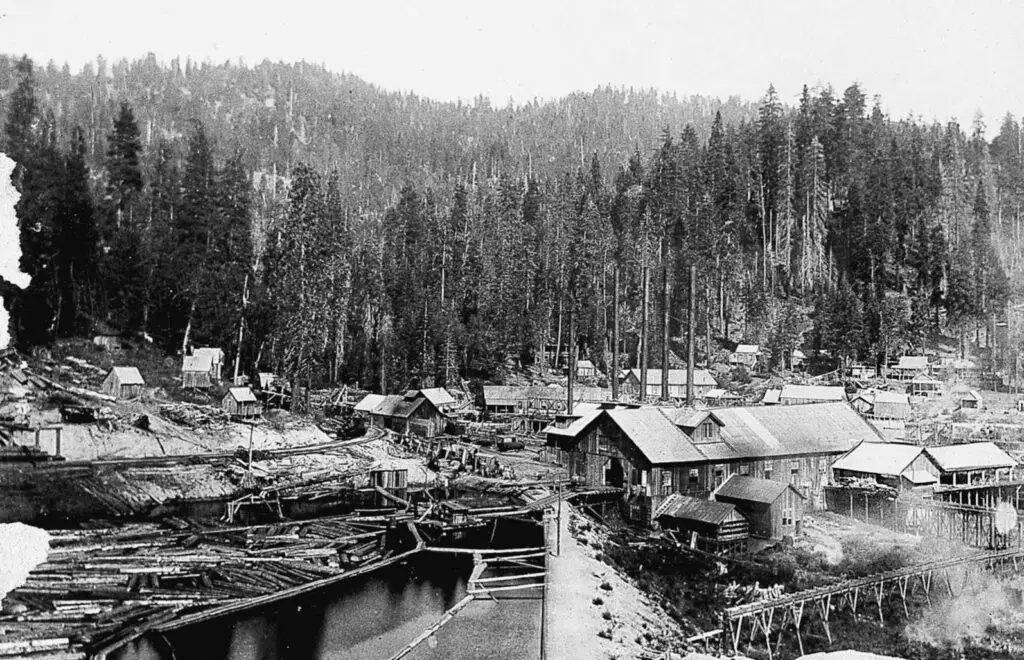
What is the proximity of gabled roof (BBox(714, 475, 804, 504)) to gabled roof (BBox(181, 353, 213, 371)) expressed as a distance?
4155 centimetres

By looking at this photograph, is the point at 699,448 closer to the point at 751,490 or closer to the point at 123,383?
the point at 751,490

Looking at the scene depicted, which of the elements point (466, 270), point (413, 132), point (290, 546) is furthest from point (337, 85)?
point (290, 546)

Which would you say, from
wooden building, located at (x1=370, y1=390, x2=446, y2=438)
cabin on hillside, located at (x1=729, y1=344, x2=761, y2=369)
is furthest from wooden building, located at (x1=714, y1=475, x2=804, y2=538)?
cabin on hillside, located at (x1=729, y1=344, x2=761, y2=369)

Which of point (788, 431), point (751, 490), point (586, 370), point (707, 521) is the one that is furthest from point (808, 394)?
point (707, 521)

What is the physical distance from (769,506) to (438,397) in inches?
1444

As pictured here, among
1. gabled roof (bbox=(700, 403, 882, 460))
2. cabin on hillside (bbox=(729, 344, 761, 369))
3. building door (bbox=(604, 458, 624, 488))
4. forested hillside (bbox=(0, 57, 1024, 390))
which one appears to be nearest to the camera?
building door (bbox=(604, 458, 624, 488))

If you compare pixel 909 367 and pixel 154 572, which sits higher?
pixel 909 367

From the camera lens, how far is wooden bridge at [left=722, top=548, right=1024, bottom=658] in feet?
72.7

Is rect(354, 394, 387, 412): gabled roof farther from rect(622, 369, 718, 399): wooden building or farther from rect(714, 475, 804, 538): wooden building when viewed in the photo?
rect(714, 475, 804, 538): wooden building

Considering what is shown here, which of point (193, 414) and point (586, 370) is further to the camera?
point (586, 370)

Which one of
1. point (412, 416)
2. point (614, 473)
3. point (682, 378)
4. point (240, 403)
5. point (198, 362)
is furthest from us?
point (682, 378)

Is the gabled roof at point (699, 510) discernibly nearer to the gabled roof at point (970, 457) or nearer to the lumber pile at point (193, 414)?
the gabled roof at point (970, 457)

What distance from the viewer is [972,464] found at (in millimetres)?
36219

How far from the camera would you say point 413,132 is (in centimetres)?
16100
